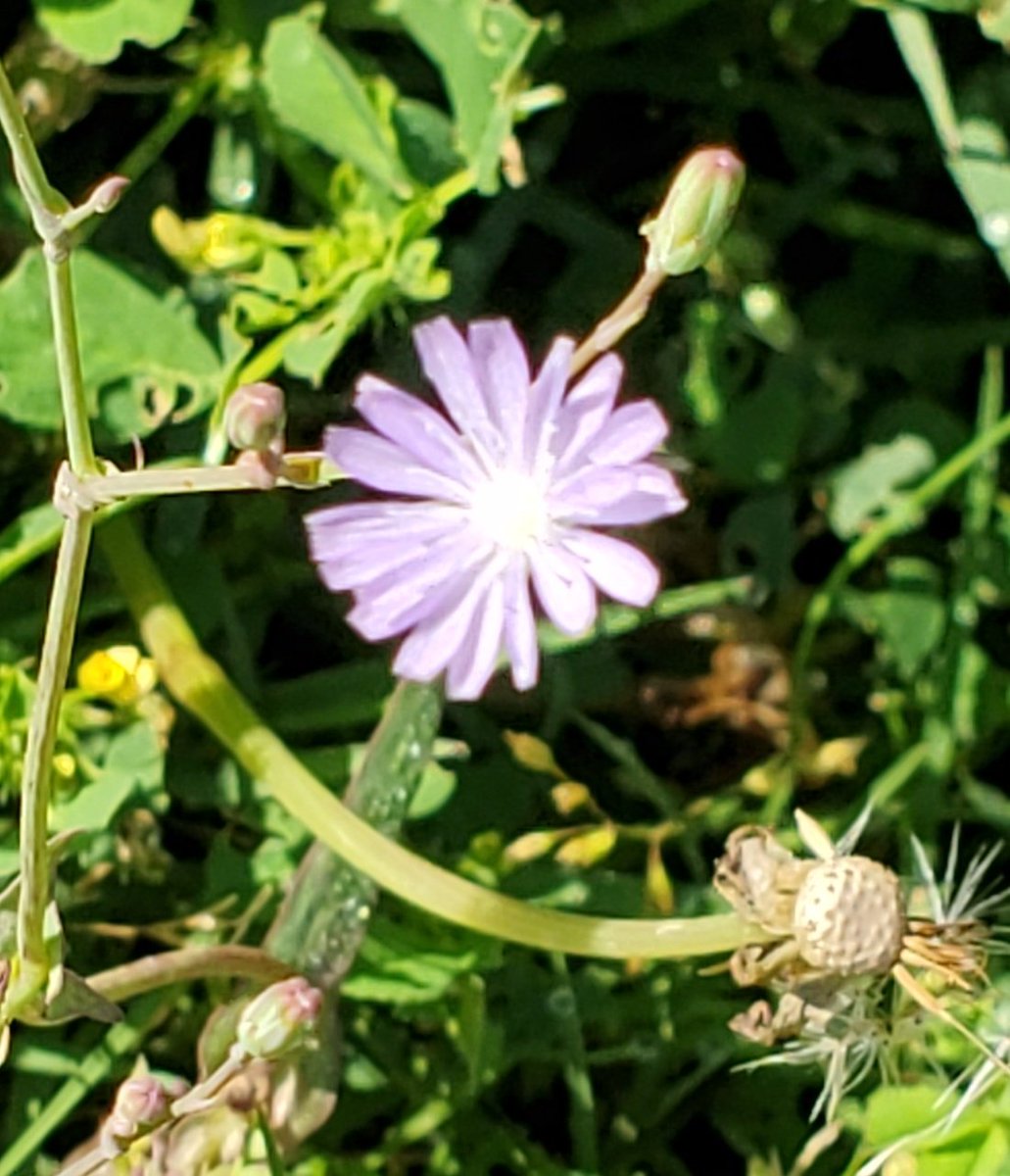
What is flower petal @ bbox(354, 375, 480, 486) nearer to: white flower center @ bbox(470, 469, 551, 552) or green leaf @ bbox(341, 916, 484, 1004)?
white flower center @ bbox(470, 469, 551, 552)

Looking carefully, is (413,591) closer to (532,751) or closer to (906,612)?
(532,751)

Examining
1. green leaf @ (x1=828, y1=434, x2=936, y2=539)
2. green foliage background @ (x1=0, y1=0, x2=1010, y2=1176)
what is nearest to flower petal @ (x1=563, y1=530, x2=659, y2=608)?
green foliage background @ (x1=0, y1=0, x2=1010, y2=1176)

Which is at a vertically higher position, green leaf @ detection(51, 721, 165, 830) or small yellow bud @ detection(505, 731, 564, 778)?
green leaf @ detection(51, 721, 165, 830)

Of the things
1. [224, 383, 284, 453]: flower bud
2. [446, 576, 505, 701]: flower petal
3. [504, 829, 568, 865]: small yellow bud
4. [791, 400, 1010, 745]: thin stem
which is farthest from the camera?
[791, 400, 1010, 745]: thin stem

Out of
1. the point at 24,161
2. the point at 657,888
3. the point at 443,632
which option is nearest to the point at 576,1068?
the point at 657,888

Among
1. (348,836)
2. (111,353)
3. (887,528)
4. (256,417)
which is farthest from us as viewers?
(887,528)

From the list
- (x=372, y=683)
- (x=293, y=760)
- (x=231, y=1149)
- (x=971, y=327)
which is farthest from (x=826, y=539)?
(x=231, y=1149)

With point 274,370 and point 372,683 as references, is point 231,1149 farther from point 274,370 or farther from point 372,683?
point 274,370
